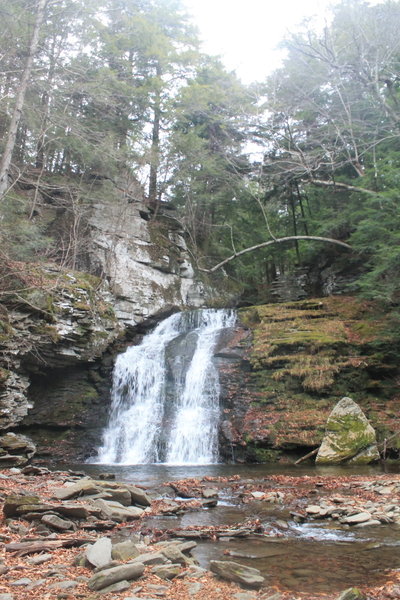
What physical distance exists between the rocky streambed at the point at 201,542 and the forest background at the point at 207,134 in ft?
23.0

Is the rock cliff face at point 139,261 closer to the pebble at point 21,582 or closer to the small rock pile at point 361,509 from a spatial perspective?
the small rock pile at point 361,509

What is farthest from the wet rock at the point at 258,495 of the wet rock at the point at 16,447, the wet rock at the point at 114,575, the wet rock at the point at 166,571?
the wet rock at the point at 16,447

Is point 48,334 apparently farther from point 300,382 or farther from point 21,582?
point 21,582

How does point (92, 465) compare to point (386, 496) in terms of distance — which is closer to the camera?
point (386, 496)

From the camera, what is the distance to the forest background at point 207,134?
1205cm

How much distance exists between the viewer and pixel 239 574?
10.6ft

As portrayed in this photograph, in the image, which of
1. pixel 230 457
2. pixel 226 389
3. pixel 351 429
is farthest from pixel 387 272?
pixel 230 457

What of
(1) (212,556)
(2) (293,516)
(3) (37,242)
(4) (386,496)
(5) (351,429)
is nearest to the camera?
(1) (212,556)

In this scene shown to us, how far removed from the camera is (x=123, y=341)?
16281mm

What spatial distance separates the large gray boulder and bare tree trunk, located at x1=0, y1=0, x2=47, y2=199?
9.95 meters

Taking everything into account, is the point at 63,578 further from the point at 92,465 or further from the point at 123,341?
the point at 123,341

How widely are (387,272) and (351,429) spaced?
207 inches

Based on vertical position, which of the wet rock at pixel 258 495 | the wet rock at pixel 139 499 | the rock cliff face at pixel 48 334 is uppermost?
the rock cliff face at pixel 48 334

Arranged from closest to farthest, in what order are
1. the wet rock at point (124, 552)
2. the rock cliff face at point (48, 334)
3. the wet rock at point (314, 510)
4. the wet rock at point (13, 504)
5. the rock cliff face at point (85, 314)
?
1. the wet rock at point (124, 552)
2. the wet rock at point (13, 504)
3. the wet rock at point (314, 510)
4. the rock cliff face at point (48, 334)
5. the rock cliff face at point (85, 314)
